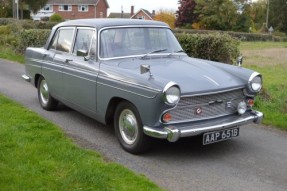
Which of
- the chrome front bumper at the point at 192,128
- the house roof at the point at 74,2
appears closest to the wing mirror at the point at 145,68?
the chrome front bumper at the point at 192,128

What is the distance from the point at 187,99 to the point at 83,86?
1874 millimetres

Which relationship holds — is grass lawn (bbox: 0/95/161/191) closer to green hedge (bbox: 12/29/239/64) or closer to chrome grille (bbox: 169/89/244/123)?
chrome grille (bbox: 169/89/244/123)

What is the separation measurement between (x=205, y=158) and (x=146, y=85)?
1298mm

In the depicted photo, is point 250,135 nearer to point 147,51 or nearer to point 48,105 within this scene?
point 147,51

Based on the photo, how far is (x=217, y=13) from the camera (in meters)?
51.7

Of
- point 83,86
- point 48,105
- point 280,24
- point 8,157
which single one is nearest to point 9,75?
point 48,105

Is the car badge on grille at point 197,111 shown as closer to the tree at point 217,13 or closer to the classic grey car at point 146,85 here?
the classic grey car at point 146,85

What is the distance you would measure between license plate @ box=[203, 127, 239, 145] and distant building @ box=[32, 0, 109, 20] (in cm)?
7143

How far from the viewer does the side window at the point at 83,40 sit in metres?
6.38

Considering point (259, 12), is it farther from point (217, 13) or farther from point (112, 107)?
point (112, 107)

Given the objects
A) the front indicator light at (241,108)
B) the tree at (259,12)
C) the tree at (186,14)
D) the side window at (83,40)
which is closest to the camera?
the front indicator light at (241,108)

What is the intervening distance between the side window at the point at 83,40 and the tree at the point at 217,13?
4640cm

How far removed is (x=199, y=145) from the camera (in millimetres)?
5898

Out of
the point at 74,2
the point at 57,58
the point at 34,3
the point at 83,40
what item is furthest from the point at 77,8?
the point at 83,40
